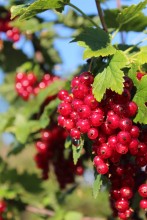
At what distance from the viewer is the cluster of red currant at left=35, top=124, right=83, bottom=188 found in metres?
3.49

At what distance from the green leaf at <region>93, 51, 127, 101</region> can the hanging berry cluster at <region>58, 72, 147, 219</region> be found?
0.06 metres

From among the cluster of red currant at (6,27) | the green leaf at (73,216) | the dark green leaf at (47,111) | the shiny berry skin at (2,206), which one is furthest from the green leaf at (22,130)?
the cluster of red currant at (6,27)

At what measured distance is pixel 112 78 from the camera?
2.13m

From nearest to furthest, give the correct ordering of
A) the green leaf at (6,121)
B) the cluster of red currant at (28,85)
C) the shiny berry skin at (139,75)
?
1. the shiny berry skin at (139,75)
2. the green leaf at (6,121)
3. the cluster of red currant at (28,85)

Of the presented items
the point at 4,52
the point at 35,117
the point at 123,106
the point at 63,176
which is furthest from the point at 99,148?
the point at 4,52

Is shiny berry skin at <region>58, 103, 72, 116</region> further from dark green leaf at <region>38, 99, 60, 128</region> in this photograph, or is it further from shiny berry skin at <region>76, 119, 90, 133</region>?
dark green leaf at <region>38, 99, 60, 128</region>

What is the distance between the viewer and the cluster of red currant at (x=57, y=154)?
11.5 ft

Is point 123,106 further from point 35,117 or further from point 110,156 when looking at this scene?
point 35,117

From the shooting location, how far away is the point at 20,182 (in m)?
4.46

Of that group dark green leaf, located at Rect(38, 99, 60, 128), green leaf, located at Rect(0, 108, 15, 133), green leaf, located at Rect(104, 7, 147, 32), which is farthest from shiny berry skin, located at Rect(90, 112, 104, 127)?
green leaf, located at Rect(0, 108, 15, 133)

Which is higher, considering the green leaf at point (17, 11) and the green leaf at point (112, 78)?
the green leaf at point (17, 11)

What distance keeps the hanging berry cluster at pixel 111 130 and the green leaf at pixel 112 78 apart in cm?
6

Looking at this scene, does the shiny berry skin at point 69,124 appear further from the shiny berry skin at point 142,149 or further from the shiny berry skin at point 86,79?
the shiny berry skin at point 142,149

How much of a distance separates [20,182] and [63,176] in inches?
36.4
